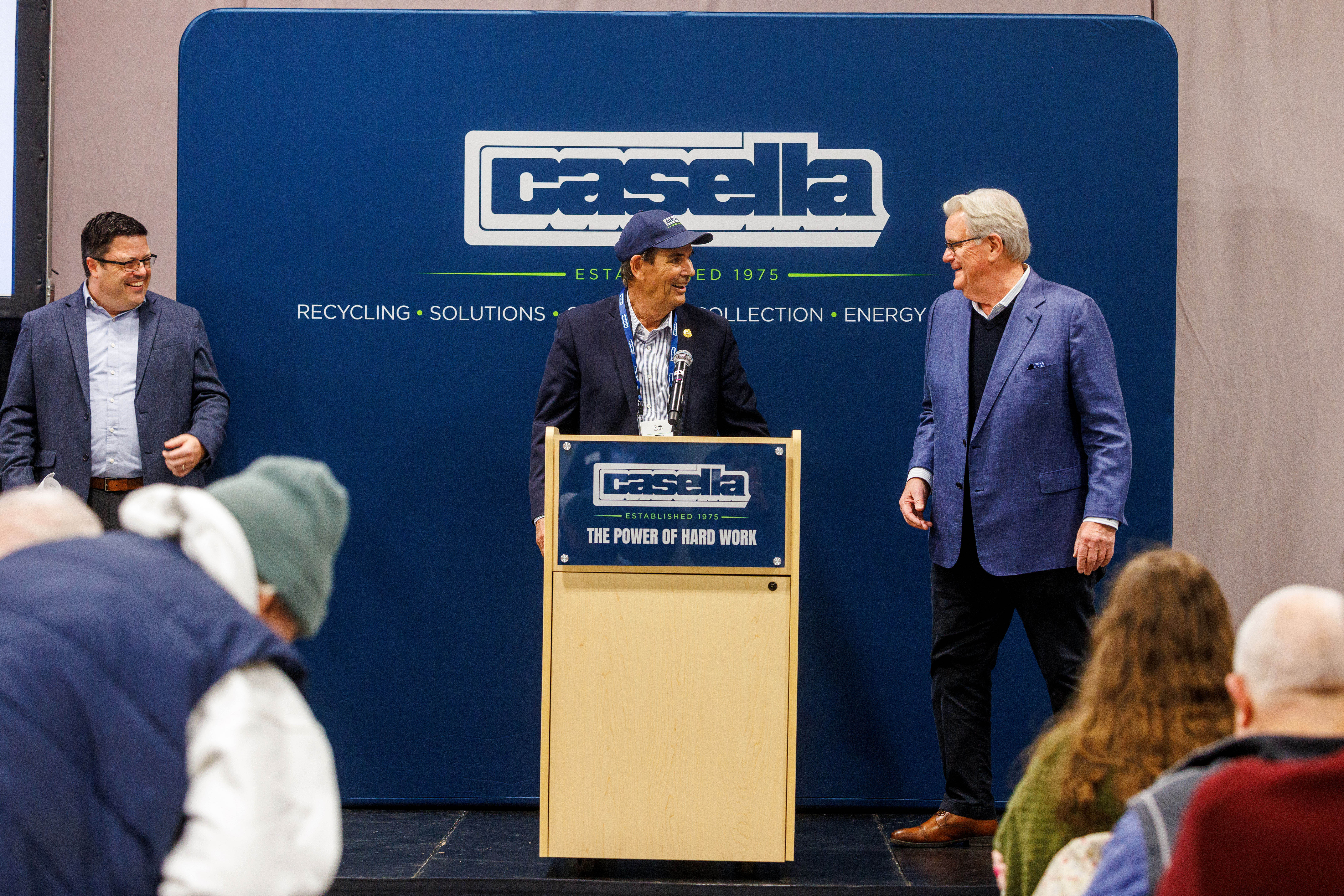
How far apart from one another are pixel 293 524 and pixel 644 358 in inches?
86.1

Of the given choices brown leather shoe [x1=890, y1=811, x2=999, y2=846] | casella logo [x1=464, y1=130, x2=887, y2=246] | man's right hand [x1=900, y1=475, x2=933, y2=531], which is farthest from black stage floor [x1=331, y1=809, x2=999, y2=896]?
casella logo [x1=464, y1=130, x2=887, y2=246]

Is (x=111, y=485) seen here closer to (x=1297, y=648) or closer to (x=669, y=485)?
(x=669, y=485)

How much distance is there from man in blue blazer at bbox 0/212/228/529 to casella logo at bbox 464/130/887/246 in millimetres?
956

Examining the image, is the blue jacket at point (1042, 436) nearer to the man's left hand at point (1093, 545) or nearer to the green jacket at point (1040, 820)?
the man's left hand at point (1093, 545)

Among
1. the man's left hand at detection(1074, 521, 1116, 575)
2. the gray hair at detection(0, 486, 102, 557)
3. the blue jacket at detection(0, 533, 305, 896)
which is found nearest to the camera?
the blue jacket at detection(0, 533, 305, 896)

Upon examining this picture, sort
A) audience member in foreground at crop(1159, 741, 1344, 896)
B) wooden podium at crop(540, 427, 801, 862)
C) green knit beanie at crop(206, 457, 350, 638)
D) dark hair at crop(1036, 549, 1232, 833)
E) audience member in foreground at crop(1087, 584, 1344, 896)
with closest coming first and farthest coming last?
1. audience member in foreground at crop(1159, 741, 1344, 896)
2. audience member in foreground at crop(1087, 584, 1344, 896)
3. green knit beanie at crop(206, 457, 350, 638)
4. dark hair at crop(1036, 549, 1232, 833)
5. wooden podium at crop(540, 427, 801, 862)

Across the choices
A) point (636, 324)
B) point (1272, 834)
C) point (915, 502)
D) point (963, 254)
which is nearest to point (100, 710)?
point (1272, 834)

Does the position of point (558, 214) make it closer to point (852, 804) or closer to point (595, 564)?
point (595, 564)

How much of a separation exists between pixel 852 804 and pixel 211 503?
2935 mm

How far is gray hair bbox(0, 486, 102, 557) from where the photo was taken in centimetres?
155

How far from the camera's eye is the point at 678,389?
129 inches

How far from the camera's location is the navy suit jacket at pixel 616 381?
3473mm

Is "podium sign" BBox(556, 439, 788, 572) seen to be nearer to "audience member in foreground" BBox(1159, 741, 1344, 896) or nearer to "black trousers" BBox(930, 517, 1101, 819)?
"black trousers" BBox(930, 517, 1101, 819)

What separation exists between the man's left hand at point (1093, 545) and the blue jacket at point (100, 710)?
95.5 inches
